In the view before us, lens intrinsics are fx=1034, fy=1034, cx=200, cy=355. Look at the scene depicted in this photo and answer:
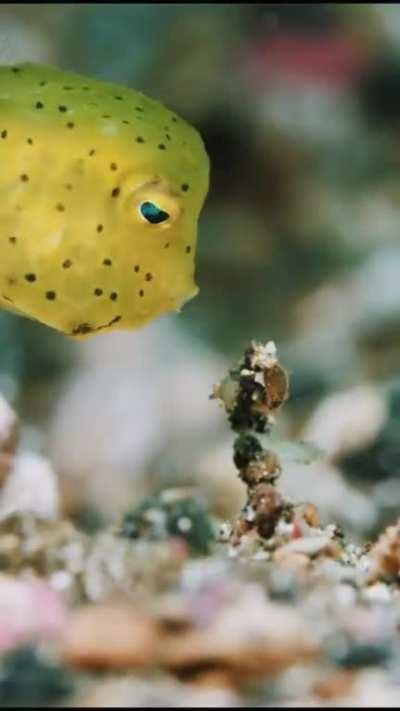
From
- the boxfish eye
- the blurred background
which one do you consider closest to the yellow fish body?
the boxfish eye

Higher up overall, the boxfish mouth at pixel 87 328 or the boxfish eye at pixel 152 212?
the boxfish eye at pixel 152 212

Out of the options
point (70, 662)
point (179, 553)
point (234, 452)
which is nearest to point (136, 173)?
point (234, 452)

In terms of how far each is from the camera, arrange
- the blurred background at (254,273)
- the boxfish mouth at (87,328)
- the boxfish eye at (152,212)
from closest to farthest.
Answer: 1. the boxfish eye at (152,212)
2. the boxfish mouth at (87,328)
3. the blurred background at (254,273)

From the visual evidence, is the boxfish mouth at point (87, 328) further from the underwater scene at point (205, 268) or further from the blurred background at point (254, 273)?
the blurred background at point (254, 273)

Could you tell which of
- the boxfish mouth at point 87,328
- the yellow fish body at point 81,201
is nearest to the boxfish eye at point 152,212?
the yellow fish body at point 81,201

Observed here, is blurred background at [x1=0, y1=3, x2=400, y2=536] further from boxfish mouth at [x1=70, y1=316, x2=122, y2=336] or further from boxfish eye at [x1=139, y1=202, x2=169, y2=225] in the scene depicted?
boxfish eye at [x1=139, y1=202, x2=169, y2=225]

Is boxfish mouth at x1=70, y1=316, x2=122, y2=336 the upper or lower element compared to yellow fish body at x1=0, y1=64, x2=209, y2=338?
lower

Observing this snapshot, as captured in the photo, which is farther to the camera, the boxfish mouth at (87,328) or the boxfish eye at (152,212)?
the boxfish mouth at (87,328)
